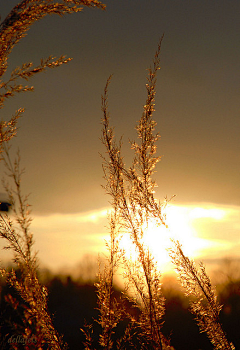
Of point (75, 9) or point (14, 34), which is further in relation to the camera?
point (75, 9)

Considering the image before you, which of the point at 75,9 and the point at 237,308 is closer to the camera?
the point at 75,9

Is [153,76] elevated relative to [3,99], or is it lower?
elevated

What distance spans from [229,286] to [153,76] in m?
9.10

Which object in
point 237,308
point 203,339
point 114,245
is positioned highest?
point 114,245

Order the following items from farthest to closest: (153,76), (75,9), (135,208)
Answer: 1. (153,76)
2. (135,208)
3. (75,9)

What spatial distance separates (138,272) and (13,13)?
→ 7.19 feet

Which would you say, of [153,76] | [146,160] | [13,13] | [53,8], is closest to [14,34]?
[13,13]

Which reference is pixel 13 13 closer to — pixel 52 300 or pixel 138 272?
pixel 138 272

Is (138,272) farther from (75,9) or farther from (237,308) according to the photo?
(237,308)

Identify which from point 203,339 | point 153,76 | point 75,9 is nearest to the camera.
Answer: point 75,9

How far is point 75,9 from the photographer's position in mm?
2248

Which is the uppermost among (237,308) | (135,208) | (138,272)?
(135,208)

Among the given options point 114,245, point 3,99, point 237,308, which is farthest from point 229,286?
point 3,99

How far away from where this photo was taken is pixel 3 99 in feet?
7.01
